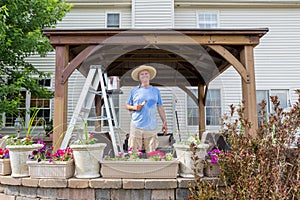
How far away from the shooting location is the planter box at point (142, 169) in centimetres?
207

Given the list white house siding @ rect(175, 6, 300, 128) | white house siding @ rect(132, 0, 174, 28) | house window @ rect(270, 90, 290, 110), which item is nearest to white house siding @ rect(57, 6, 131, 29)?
white house siding @ rect(132, 0, 174, 28)

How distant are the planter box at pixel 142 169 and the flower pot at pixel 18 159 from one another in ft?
2.53

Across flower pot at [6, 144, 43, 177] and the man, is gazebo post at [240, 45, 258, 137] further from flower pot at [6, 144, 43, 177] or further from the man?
flower pot at [6, 144, 43, 177]

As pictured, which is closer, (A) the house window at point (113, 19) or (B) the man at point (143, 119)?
(B) the man at point (143, 119)

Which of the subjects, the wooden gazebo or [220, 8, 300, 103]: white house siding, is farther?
[220, 8, 300, 103]: white house siding

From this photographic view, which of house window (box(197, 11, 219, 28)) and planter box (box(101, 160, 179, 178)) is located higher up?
house window (box(197, 11, 219, 28))

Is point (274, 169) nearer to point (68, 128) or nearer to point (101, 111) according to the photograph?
point (68, 128)

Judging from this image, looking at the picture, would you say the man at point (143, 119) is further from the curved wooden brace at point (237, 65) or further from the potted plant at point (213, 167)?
the curved wooden brace at point (237, 65)

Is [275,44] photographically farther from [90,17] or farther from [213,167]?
[213,167]

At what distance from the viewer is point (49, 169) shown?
2.06 metres

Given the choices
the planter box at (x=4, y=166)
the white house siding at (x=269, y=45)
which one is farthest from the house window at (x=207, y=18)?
the planter box at (x=4, y=166)

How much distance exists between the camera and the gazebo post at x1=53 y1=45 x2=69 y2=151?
2.54m

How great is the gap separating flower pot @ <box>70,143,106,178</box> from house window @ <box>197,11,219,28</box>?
576cm

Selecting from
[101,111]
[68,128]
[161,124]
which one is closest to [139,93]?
[161,124]
